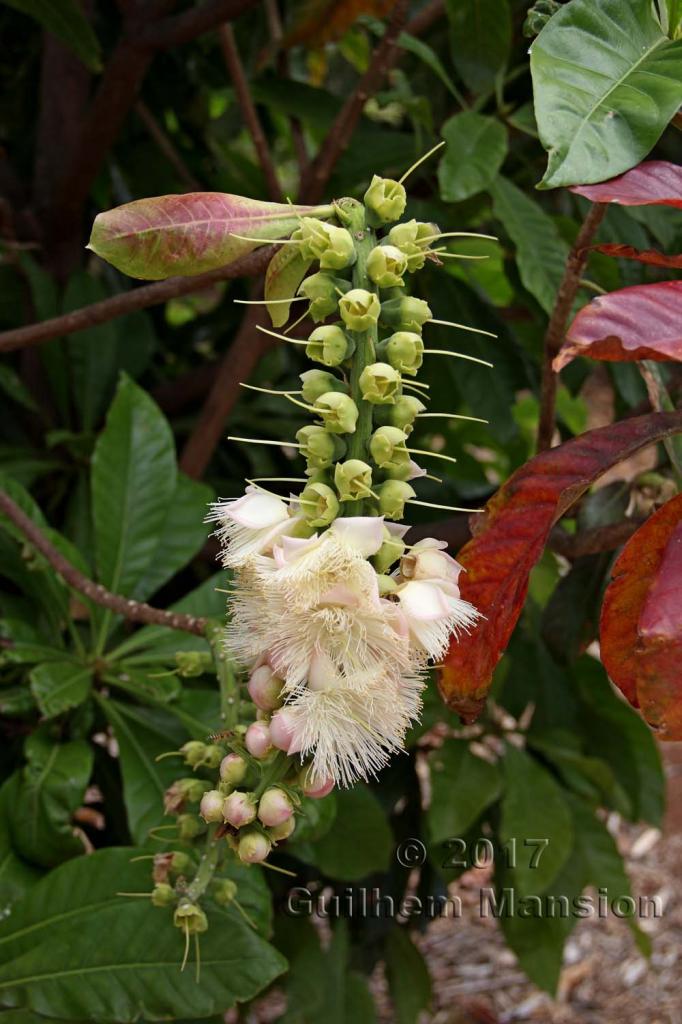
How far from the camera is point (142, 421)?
102 cm

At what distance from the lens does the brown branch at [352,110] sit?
3.13ft

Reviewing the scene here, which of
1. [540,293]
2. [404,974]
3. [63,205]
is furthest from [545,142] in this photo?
[404,974]

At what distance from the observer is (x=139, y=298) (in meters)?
0.75

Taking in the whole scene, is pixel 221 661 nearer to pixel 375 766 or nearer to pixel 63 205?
pixel 375 766

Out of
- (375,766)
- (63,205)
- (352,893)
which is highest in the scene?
(63,205)

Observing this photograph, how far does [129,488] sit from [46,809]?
0.32m

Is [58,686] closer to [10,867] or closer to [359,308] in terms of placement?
[10,867]

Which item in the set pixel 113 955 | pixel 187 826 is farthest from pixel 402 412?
pixel 113 955

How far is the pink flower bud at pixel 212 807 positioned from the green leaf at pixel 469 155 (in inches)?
22.5

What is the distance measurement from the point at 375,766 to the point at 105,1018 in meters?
0.34

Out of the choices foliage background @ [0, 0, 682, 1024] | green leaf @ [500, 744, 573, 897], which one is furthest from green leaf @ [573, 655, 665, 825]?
green leaf @ [500, 744, 573, 897]

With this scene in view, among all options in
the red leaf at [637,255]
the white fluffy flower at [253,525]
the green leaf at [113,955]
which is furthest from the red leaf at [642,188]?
the green leaf at [113,955]

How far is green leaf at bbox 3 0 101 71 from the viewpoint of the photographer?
0.98 metres

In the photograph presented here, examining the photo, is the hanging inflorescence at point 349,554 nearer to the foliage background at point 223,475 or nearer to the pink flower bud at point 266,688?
the pink flower bud at point 266,688
